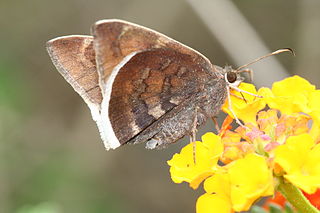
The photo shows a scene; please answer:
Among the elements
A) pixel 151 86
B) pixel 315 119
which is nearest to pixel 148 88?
pixel 151 86

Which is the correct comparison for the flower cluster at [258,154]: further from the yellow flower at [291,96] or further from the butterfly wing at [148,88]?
the butterfly wing at [148,88]

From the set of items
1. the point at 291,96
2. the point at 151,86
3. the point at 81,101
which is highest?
→ the point at 151,86

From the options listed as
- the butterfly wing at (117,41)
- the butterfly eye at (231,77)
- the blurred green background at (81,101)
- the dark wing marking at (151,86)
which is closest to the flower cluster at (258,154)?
the butterfly eye at (231,77)

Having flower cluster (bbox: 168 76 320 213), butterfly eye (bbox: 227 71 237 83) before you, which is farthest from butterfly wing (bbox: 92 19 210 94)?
flower cluster (bbox: 168 76 320 213)

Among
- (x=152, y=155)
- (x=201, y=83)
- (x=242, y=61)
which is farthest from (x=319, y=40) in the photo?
(x=201, y=83)

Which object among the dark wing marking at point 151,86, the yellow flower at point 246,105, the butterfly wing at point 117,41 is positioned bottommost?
the yellow flower at point 246,105

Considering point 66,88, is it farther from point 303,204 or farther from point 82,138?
point 303,204

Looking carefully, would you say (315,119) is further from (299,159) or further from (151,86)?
(151,86)
